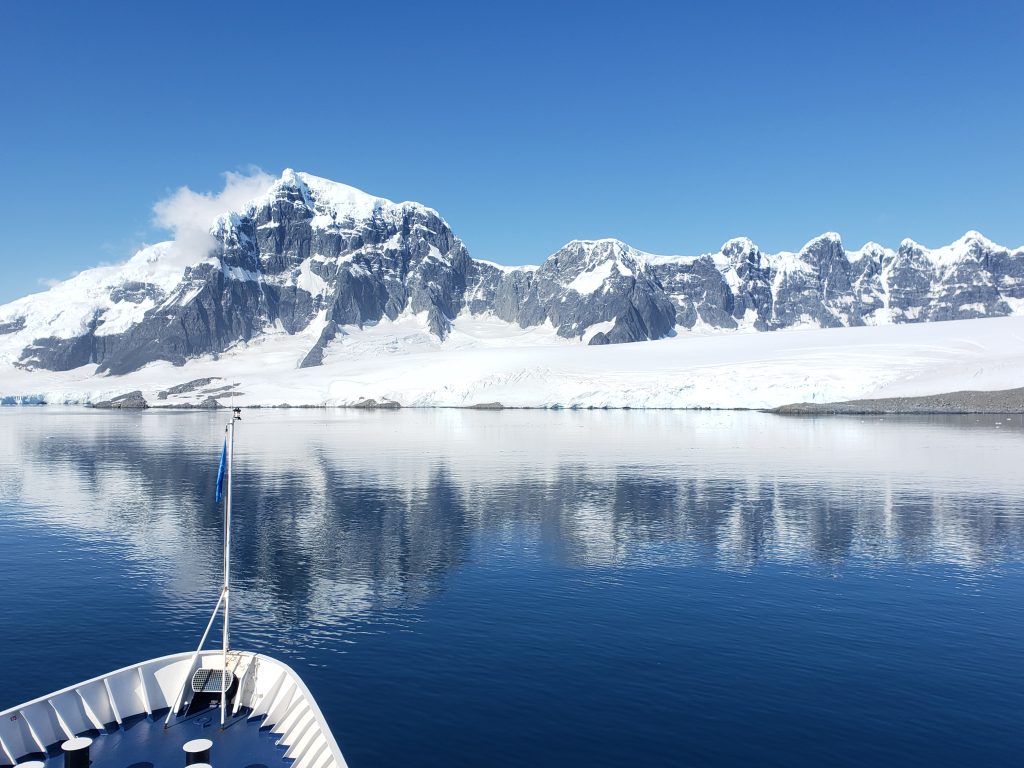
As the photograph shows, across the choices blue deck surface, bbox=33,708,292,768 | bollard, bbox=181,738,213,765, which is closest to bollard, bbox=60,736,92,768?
blue deck surface, bbox=33,708,292,768

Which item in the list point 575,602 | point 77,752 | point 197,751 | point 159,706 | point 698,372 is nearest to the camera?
point 77,752

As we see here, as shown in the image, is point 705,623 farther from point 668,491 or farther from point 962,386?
point 962,386

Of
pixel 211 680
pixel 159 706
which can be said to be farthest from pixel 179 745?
pixel 159 706

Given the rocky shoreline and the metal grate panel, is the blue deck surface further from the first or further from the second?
the rocky shoreline

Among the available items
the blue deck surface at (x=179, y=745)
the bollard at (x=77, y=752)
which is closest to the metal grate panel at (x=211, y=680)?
the blue deck surface at (x=179, y=745)

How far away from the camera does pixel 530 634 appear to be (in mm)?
24609

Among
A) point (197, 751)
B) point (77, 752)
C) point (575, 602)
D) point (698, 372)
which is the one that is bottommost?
point (197, 751)

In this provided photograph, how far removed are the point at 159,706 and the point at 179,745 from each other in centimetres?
203

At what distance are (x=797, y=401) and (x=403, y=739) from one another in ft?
429

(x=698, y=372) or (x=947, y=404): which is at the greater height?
(x=698, y=372)

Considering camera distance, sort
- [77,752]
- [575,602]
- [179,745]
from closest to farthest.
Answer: [77,752] < [179,745] < [575,602]

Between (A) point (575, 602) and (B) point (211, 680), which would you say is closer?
(B) point (211, 680)

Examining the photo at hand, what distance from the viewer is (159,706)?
63.2 ft

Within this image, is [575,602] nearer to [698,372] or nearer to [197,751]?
[197,751]
